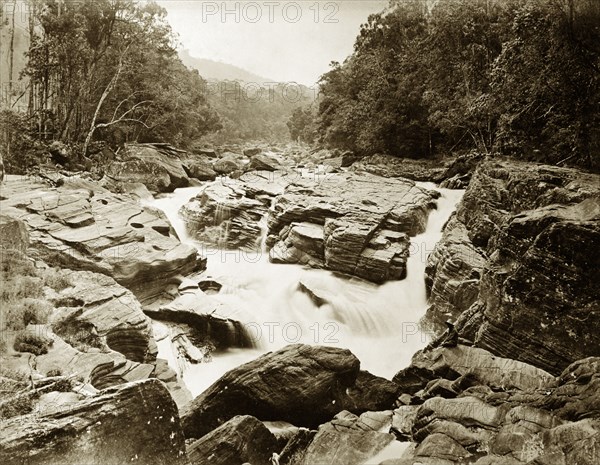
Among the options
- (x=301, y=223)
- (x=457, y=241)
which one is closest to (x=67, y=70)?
(x=301, y=223)

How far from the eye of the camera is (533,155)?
632 inches

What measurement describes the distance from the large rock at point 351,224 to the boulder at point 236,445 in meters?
8.97

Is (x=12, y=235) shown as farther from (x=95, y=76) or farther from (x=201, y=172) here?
(x=95, y=76)

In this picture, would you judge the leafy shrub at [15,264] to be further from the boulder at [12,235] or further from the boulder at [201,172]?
the boulder at [201,172]

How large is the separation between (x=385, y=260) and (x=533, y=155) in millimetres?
6951

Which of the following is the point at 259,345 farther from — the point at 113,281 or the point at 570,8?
the point at 570,8

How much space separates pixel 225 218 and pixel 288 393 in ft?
37.7

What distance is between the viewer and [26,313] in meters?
8.91

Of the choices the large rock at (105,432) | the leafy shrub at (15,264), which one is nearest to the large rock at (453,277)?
the large rock at (105,432)

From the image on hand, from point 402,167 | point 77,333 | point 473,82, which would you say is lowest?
point 77,333

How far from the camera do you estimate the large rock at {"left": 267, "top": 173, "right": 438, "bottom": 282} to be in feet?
50.2

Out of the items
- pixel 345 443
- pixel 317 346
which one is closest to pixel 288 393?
pixel 317 346

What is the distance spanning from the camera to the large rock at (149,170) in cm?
2230

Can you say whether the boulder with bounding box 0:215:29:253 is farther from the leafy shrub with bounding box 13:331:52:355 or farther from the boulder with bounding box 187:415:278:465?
the boulder with bounding box 187:415:278:465
